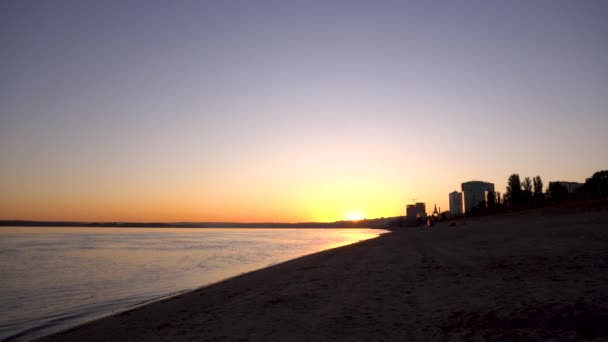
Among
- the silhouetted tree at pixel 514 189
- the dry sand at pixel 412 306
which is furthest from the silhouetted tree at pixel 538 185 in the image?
the dry sand at pixel 412 306

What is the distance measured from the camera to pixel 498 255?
16516 mm

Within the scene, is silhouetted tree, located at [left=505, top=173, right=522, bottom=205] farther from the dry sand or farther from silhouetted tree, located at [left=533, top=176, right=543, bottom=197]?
the dry sand

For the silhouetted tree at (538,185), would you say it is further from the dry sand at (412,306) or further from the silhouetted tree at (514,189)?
the dry sand at (412,306)

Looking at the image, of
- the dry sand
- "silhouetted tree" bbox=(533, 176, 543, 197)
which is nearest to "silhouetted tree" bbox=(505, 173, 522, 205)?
"silhouetted tree" bbox=(533, 176, 543, 197)

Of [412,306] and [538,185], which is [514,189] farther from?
[412,306]

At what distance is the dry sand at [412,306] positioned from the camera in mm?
7676

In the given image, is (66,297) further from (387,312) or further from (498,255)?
(498,255)

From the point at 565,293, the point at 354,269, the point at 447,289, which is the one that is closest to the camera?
the point at 565,293

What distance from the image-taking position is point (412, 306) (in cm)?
980

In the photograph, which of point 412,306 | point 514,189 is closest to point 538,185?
point 514,189

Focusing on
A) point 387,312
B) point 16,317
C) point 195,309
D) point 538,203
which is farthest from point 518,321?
point 538,203

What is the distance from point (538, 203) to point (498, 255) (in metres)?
56.9

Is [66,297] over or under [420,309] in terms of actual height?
under

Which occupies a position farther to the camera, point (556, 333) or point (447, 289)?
point (447, 289)
